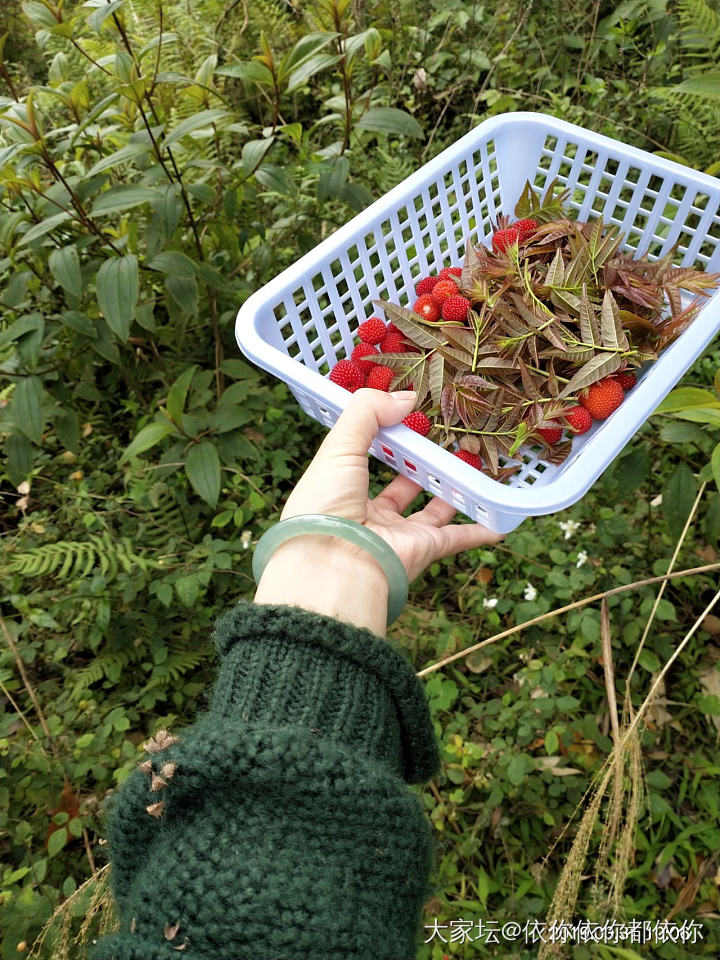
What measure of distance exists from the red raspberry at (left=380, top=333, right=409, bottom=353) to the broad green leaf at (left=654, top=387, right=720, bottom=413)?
0.41 metres

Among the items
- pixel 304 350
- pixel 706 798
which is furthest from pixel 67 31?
pixel 706 798

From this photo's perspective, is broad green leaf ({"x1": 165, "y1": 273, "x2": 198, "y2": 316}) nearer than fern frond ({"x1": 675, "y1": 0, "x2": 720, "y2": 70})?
Yes

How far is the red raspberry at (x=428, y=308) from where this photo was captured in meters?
1.12

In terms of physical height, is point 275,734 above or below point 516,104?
below

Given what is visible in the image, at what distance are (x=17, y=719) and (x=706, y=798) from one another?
3.93 ft

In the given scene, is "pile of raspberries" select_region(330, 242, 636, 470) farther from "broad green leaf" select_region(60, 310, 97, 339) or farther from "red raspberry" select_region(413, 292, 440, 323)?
"broad green leaf" select_region(60, 310, 97, 339)

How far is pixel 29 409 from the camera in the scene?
1.14 metres

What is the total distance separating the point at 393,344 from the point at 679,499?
20.6 inches

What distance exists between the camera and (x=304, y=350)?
1116 mm

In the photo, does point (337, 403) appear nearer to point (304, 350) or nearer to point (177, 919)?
point (304, 350)

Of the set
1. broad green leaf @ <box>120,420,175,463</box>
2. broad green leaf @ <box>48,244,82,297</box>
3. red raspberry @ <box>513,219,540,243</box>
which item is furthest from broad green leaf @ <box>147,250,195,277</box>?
red raspberry @ <box>513,219,540,243</box>

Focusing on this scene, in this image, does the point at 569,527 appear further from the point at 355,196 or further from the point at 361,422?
the point at 355,196

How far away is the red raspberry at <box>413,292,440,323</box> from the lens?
44.3 inches

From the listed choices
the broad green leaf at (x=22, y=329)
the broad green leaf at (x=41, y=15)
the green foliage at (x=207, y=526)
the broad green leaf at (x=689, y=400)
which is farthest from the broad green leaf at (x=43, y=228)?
the broad green leaf at (x=689, y=400)
